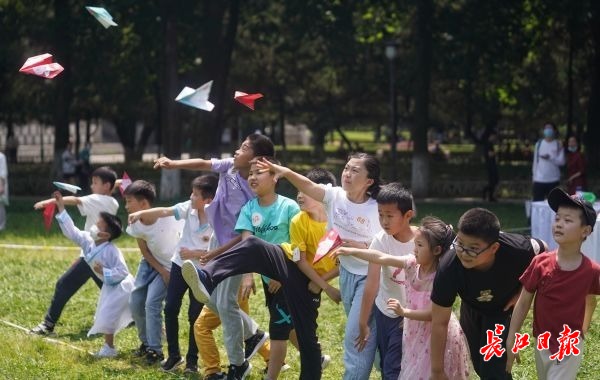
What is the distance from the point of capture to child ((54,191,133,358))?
8977 mm

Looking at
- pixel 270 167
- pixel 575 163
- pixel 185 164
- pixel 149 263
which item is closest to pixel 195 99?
pixel 185 164

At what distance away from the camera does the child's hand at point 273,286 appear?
23.8ft

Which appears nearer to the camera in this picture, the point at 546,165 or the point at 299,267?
the point at 299,267

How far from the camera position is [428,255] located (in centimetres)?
609

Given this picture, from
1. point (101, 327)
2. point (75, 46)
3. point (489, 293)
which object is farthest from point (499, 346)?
point (75, 46)

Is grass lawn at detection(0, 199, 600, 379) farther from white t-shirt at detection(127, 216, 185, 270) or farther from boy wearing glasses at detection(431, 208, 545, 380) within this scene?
boy wearing glasses at detection(431, 208, 545, 380)

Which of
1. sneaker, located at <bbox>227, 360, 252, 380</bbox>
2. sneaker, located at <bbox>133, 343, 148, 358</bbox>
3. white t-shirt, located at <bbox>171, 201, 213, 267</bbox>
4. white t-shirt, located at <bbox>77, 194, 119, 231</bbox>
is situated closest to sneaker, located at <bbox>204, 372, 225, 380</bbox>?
sneaker, located at <bbox>227, 360, 252, 380</bbox>

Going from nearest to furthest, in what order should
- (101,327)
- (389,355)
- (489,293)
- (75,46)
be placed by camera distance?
1. (489,293)
2. (389,355)
3. (101,327)
4. (75,46)

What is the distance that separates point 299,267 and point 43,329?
3916mm

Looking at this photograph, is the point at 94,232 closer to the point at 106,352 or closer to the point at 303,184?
the point at 106,352

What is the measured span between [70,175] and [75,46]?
469 cm

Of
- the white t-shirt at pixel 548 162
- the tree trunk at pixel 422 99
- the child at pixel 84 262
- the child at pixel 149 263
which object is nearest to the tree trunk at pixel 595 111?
the tree trunk at pixel 422 99

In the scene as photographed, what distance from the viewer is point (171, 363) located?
8258mm

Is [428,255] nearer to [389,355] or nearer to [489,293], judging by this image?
[489,293]
